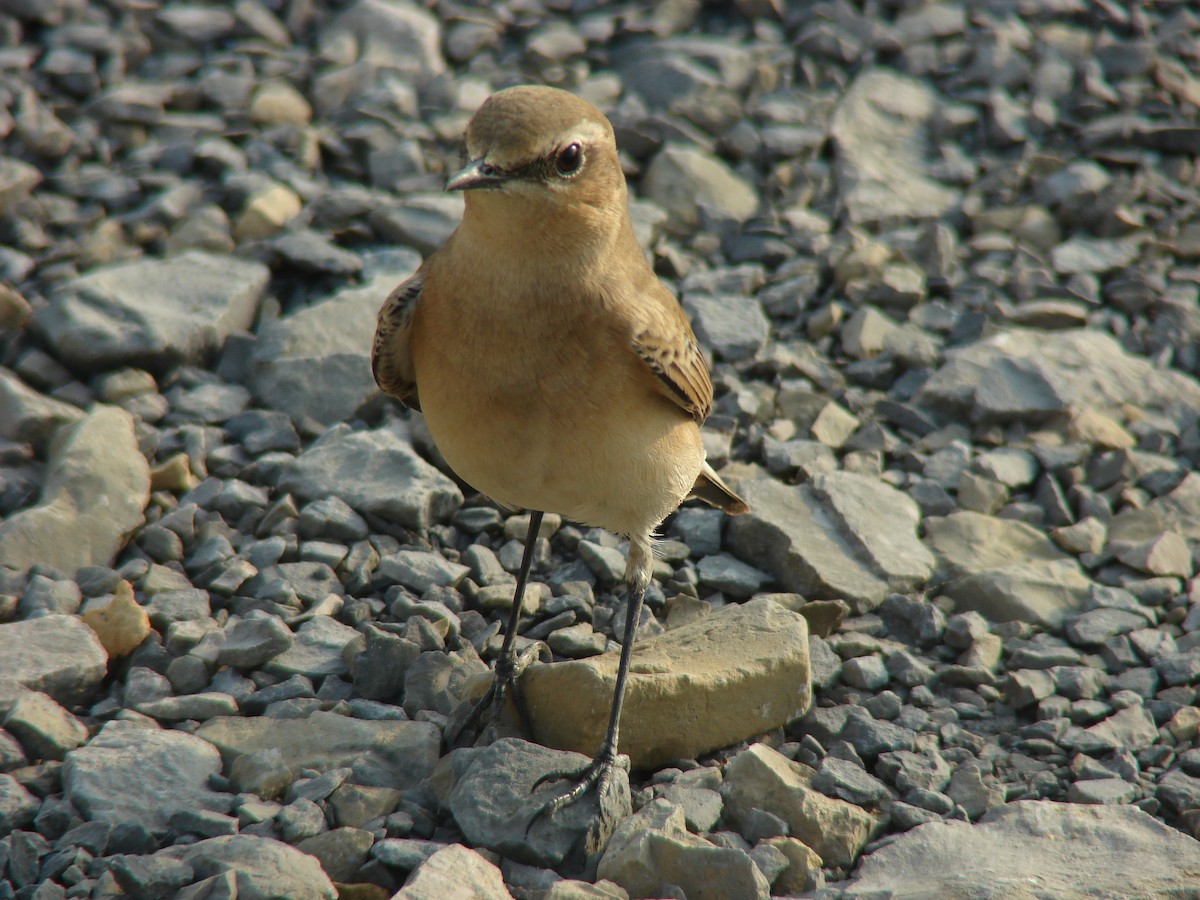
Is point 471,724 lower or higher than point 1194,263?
lower

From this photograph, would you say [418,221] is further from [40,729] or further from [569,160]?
[40,729]

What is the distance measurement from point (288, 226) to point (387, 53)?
8.80 ft

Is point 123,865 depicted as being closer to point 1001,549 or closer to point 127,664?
point 127,664

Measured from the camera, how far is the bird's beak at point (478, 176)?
469 centimetres

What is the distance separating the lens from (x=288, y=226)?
897 cm

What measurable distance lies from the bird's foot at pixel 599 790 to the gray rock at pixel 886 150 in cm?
578

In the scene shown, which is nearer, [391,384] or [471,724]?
[471,724]

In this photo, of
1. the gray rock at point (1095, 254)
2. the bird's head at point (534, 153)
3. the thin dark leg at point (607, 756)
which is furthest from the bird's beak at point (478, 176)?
the gray rock at point (1095, 254)

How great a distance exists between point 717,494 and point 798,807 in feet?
6.51

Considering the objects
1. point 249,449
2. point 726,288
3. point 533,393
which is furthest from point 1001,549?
point 249,449

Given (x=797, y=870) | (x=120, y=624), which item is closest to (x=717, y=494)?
(x=797, y=870)

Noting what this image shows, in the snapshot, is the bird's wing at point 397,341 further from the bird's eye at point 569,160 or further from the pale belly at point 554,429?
the bird's eye at point 569,160

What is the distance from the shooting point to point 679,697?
18.5ft

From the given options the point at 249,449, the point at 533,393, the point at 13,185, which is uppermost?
the point at 533,393
